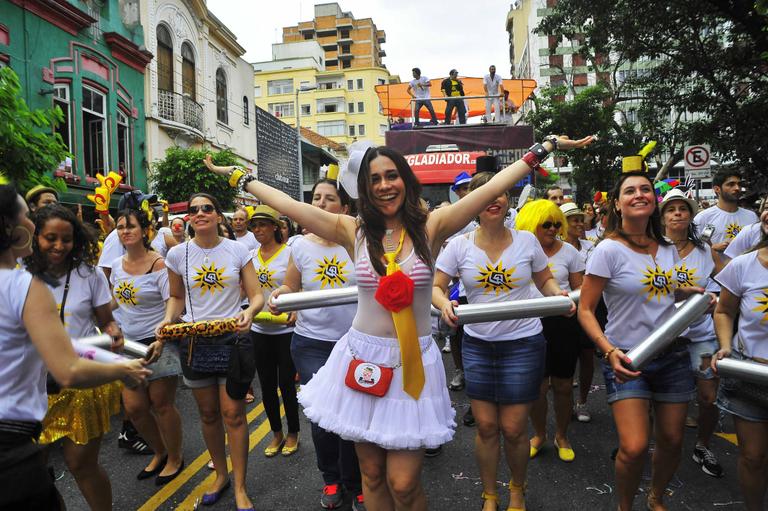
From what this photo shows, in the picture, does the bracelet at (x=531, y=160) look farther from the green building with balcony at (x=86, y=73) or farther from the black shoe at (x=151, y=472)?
the green building with balcony at (x=86, y=73)

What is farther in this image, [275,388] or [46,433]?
[275,388]

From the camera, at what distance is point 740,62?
10.2 metres

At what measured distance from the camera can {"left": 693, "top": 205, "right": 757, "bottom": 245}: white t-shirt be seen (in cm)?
591

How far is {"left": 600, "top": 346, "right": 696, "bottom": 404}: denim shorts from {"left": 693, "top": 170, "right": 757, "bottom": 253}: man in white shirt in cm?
338

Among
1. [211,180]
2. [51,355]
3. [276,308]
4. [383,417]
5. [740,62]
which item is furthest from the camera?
[211,180]

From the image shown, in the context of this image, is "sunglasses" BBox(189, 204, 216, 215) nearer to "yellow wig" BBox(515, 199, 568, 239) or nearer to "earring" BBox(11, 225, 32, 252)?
"earring" BBox(11, 225, 32, 252)

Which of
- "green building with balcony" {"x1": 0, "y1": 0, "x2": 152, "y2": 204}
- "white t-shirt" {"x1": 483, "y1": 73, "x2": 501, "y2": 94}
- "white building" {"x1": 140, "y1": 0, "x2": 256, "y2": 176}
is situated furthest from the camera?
"white building" {"x1": 140, "y1": 0, "x2": 256, "y2": 176}

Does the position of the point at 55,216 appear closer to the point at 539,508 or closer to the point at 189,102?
the point at 539,508

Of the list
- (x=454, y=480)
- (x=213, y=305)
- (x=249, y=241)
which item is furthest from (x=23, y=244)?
(x=249, y=241)

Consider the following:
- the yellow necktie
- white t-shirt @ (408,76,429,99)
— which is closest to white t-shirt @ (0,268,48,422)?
the yellow necktie

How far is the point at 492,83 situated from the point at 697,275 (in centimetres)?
1057

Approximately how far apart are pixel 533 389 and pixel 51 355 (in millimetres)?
2567

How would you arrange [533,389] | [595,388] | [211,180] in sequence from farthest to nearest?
[211,180], [595,388], [533,389]

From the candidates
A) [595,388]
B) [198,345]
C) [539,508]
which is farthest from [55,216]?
[595,388]
